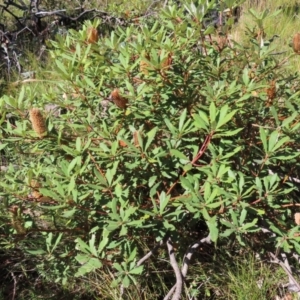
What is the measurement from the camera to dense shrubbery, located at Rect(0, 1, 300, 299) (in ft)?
5.59

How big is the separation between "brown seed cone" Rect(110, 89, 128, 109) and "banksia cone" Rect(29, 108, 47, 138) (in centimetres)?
30

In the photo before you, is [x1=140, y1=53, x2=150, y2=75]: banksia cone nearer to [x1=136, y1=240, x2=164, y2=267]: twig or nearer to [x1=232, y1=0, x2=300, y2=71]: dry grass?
[x1=136, y1=240, x2=164, y2=267]: twig

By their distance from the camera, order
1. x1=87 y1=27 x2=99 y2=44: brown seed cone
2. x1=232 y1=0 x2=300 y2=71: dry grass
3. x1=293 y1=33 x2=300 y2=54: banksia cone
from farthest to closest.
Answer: x1=232 y1=0 x2=300 y2=71: dry grass, x1=87 y1=27 x2=99 y2=44: brown seed cone, x1=293 y1=33 x2=300 y2=54: banksia cone

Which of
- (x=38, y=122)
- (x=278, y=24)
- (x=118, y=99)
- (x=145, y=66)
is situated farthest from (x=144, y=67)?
(x=278, y=24)

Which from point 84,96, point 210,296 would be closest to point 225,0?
point 84,96

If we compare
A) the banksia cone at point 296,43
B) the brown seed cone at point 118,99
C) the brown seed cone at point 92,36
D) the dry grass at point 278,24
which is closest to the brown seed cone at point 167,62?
the brown seed cone at point 118,99

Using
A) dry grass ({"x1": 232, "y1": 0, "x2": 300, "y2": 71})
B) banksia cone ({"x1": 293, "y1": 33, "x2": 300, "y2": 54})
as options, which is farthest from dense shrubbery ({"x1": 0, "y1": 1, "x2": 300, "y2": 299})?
dry grass ({"x1": 232, "y1": 0, "x2": 300, "y2": 71})

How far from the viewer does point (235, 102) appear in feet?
6.04

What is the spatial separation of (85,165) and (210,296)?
0.91 metres

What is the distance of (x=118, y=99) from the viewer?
1807 millimetres

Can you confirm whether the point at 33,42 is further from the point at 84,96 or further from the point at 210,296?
the point at 210,296

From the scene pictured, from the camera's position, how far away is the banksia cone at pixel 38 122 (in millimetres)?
1659

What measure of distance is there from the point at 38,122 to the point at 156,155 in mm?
468

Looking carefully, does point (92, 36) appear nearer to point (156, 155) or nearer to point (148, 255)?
point (156, 155)
